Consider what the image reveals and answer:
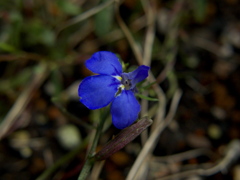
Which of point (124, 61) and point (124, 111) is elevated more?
point (124, 111)

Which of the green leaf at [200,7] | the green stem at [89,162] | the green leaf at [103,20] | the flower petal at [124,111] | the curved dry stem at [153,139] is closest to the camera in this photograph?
the flower petal at [124,111]

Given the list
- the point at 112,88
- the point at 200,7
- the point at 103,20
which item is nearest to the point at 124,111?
the point at 112,88

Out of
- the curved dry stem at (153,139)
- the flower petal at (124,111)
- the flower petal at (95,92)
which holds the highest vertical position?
the flower petal at (95,92)

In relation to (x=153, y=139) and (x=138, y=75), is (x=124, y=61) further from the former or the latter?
(x=138, y=75)

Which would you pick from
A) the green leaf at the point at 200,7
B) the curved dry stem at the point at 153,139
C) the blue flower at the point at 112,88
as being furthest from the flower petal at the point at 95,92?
the green leaf at the point at 200,7

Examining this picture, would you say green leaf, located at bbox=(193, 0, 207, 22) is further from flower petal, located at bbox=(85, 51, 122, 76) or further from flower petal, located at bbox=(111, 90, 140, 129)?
flower petal, located at bbox=(111, 90, 140, 129)

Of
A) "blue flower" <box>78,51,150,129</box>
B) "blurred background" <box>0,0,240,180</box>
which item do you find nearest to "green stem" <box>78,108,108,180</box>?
"blue flower" <box>78,51,150,129</box>

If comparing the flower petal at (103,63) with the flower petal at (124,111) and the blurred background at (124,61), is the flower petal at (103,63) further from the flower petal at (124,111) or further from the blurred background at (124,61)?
the blurred background at (124,61)

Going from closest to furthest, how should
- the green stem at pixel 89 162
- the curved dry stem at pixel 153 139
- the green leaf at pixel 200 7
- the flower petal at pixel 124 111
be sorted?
1. the flower petal at pixel 124 111
2. the green stem at pixel 89 162
3. the curved dry stem at pixel 153 139
4. the green leaf at pixel 200 7
